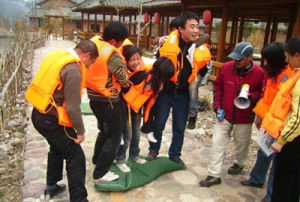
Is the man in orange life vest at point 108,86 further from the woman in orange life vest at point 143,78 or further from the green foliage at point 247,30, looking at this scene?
the green foliage at point 247,30

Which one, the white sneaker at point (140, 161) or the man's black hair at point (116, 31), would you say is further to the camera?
Answer: the white sneaker at point (140, 161)

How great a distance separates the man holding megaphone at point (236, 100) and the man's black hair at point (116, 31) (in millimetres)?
1168

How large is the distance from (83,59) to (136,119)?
114 centimetres

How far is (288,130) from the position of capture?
83.6 inches

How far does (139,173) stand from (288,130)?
1.79 meters

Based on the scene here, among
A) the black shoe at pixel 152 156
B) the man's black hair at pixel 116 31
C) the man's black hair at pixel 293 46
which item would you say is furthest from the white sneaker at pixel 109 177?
the man's black hair at pixel 293 46

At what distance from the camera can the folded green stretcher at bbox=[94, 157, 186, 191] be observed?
3.00 metres

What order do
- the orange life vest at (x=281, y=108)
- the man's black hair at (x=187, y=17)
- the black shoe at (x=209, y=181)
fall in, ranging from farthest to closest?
the black shoe at (x=209, y=181) → the man's black hair at (x=187, y=17) → the orange life vest at (x=281, y=108)

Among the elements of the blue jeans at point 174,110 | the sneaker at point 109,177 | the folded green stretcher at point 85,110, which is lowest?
the folded green stretcher at point 85,110

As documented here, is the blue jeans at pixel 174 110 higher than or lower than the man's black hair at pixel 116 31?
lower

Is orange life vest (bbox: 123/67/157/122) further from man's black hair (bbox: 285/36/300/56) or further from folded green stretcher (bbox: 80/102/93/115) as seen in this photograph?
folded green stretcher (bbox: 80/102/93/115)

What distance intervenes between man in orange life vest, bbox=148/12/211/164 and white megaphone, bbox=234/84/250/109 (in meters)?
0.56

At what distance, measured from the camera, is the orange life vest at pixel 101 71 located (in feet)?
8.55

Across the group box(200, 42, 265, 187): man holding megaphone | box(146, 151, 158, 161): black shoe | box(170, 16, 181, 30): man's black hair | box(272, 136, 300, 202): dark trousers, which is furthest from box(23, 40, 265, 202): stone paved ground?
box(170, 16, 181, 30): man's black hair
